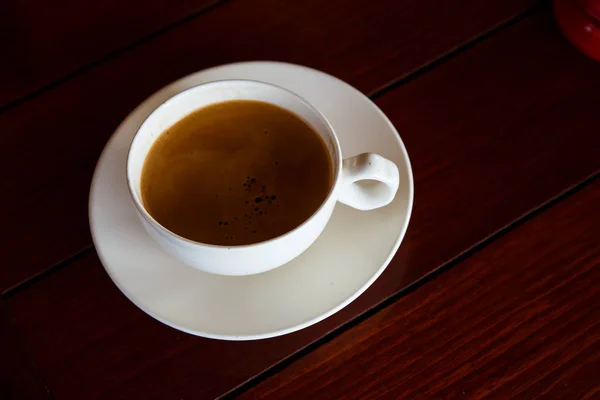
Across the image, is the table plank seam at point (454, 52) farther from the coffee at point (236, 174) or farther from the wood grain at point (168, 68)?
the coffee at point (236, 174)

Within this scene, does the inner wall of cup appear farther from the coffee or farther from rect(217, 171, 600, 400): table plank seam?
rect(217, 171, 600, 400): table plank seam

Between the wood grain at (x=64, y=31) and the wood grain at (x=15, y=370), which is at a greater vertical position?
the wood grain at (x=64, y=31)

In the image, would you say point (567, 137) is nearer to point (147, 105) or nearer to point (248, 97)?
point (248, 97)

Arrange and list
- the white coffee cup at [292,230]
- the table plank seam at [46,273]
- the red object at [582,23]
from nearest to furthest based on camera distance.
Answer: the white coffee cup at [292,230] → the table plank seam at [46,273] → the red object at [582,23]

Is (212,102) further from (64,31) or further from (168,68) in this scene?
(64,31)

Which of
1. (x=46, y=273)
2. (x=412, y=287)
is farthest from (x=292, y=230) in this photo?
(x=46, y=273)

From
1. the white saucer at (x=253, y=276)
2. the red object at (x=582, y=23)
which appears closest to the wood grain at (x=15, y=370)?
the white saucer at (x=253, y=276)
